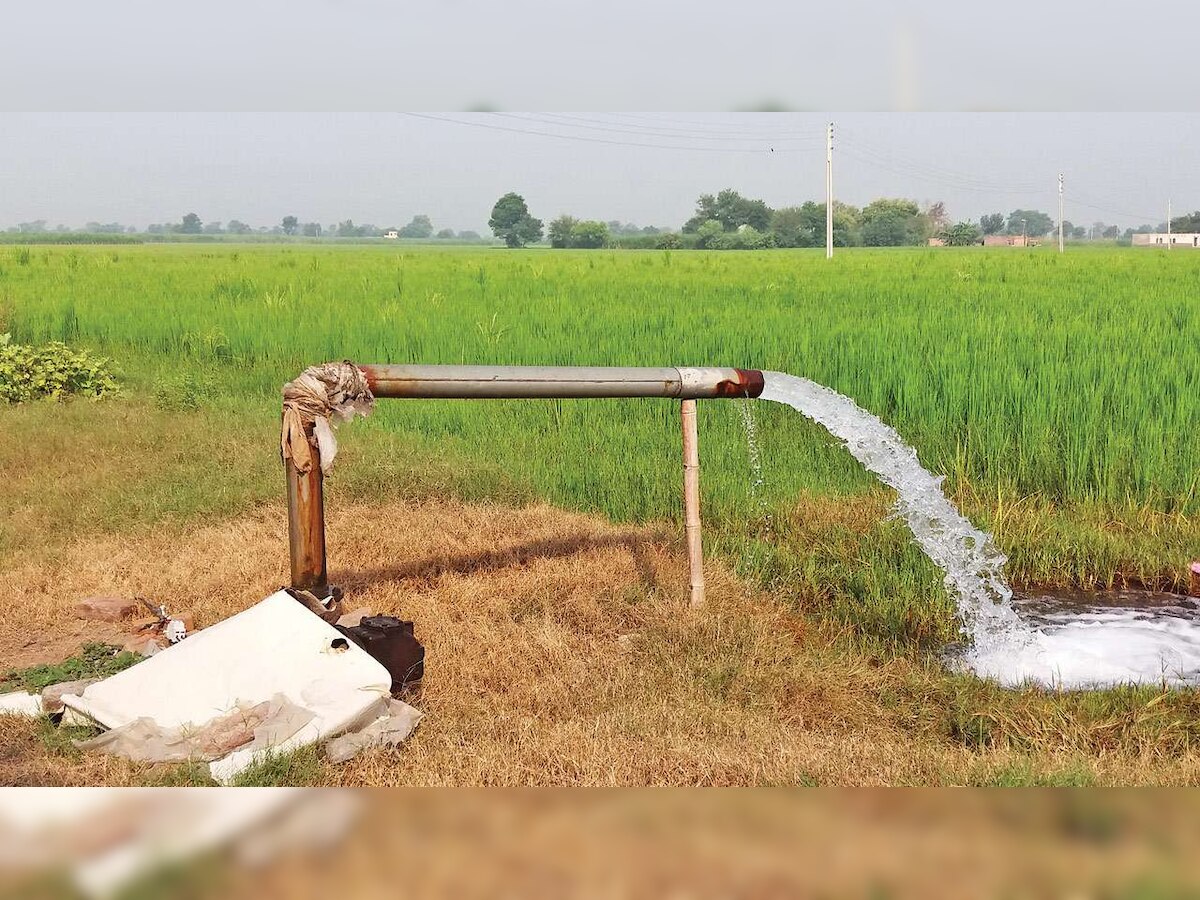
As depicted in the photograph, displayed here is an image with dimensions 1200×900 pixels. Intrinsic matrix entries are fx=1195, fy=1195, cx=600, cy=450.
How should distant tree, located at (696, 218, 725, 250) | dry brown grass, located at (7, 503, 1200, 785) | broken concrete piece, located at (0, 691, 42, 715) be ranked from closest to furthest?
dry brown grass, located at (7, 503, 1200, 785), broken concrete piece, located at (0, 691, 42, 715), distant tree, located at (696, 218, 725, 250)

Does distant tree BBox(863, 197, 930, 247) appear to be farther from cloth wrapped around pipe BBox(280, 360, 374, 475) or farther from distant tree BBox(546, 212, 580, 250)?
cloth wrapped around pipe BBox(280, 360, 374, 475)

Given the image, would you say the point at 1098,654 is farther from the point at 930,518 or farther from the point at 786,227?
the point at 786,227

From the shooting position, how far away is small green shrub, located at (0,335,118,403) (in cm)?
704

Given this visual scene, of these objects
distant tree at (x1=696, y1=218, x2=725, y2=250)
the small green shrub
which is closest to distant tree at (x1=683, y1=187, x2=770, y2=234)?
distant tree at (x1=696, y1=218, x2=725, y2=250)

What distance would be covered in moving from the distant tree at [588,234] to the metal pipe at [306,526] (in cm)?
422

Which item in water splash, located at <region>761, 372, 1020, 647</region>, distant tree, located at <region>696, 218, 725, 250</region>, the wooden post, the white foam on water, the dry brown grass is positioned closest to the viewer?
the dry brown grass

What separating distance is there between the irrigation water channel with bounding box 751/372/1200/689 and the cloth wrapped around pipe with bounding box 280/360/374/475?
48.5 inches

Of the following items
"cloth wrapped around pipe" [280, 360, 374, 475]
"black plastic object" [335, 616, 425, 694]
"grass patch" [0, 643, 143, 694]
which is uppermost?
"cloth wrapped around pipe" [280, 360, 374, 475]

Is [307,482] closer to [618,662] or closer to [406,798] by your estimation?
[618,662]

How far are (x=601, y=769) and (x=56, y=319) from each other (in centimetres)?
851

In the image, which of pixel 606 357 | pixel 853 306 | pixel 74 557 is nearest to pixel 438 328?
pixel 606 357

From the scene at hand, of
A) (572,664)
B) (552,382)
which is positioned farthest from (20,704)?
(552,382)

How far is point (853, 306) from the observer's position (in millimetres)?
9586

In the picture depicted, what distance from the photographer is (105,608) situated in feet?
12.3
